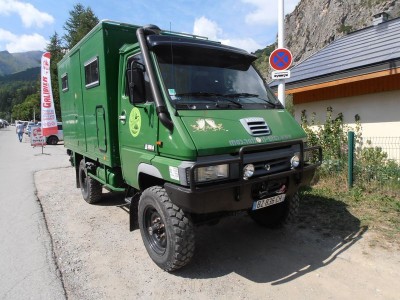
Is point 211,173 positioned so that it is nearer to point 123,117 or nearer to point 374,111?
point 123,117

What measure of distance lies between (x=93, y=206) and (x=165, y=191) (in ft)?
11.1

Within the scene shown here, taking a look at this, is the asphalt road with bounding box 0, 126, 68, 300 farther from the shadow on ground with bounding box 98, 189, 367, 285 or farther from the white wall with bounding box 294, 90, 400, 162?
the white wall with bounding box 294, 90, 400, 162

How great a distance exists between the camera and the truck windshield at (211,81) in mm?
3674

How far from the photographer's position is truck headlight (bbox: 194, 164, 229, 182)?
124 inches

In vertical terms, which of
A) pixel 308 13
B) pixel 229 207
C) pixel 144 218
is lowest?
pixel 144 218

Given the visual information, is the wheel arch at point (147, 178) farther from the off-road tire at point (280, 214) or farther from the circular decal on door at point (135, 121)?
the off-road tire at point (280, 214)

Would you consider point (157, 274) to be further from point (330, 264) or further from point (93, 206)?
point (93, 206)

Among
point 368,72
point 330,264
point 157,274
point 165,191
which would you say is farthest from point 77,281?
point 368,72

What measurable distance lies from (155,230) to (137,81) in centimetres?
183

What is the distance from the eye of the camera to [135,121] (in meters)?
4.11

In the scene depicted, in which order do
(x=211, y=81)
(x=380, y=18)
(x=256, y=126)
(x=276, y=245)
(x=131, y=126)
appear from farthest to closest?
(x=380, y=18) → (x=276, y=245) → (x=131, y=126) → (x=211, y=81) → (x=256, y=126)

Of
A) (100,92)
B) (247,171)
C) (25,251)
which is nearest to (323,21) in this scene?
(100,92)

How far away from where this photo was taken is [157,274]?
12.1 feet

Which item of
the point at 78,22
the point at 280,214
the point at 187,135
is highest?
the point at 78,22
